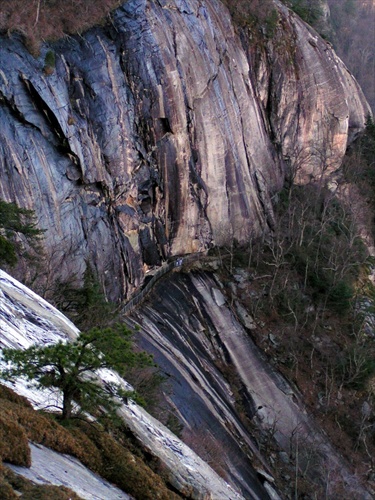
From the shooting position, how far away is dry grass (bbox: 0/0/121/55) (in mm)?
21766

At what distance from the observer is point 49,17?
23.1 metres

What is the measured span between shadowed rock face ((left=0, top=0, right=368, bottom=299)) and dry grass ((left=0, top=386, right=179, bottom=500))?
1224 cm

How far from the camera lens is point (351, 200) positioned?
122 feet

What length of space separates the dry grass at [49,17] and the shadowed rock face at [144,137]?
1.74 ft

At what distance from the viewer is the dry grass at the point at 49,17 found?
21.8 m

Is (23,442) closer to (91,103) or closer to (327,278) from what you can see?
(91,103)

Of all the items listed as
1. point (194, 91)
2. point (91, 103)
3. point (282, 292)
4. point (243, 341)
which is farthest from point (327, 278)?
point (91, 103)

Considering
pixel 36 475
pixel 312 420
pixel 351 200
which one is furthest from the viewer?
pixel 351 200

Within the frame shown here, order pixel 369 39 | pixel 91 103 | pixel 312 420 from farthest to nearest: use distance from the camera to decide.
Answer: pixel 369 39, pixel 312 420, pixel 91 103

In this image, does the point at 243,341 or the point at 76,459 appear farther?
the point at 243,341

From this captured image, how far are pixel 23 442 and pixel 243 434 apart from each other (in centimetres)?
1802

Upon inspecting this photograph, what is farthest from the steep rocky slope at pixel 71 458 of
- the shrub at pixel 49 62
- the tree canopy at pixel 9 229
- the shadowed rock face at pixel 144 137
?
the shrub at pixel 49 62

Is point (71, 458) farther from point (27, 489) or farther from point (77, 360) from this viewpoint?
point (27, 489)

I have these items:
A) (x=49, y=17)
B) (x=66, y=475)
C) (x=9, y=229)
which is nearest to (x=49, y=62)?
(x=49, y=17)
